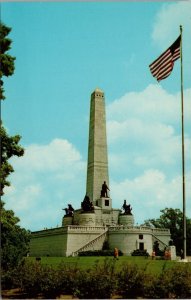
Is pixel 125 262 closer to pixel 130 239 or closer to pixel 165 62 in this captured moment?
pixel 165 62

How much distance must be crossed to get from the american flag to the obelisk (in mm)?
33339

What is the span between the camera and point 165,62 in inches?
963

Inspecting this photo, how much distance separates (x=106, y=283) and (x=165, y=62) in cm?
1393

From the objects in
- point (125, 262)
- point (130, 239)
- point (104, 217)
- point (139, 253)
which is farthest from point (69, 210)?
point (125, 262)

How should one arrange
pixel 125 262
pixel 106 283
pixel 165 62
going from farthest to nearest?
pixel 165 62 < pixel 125 262 < pixel 106 283

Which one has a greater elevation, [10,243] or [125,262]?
[10,243]

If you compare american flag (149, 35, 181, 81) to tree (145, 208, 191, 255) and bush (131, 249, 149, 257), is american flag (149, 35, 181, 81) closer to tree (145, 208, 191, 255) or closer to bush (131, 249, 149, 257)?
bush (131, 249, 149, 257)

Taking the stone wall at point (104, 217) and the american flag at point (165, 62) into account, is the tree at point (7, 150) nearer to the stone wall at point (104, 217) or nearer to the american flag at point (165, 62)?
the american flag at point (165, 62)

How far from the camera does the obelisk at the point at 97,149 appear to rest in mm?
57594

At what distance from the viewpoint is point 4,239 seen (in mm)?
19734

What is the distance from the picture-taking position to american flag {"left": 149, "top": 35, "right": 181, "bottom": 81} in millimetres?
24391

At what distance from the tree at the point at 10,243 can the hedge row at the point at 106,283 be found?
5.71 feet

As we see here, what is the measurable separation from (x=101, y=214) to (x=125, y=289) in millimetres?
41279

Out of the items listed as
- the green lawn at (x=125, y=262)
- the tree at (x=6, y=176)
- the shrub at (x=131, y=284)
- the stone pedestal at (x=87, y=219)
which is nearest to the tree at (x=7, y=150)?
the tree at (x=6, y=176)
